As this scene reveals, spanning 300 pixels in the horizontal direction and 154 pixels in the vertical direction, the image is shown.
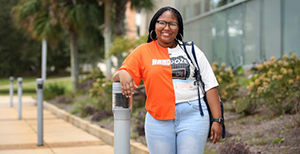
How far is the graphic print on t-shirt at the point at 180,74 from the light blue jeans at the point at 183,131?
12 cm

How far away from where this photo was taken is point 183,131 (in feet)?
9.52

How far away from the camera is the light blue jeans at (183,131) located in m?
2.89

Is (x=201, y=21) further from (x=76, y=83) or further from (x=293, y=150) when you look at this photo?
(x=293, y=150)

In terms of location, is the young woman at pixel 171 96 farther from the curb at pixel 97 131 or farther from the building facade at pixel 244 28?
the building facade at pixel 244 28

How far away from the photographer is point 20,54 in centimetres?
4844

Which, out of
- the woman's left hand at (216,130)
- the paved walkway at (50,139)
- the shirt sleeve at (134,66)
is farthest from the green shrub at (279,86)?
the shirt sleeve at (134,66)

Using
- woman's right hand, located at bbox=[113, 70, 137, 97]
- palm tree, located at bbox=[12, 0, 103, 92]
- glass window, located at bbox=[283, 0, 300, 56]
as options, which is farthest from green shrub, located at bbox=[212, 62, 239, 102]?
palm tree, located at bbox=[12, 0, 103, 92]

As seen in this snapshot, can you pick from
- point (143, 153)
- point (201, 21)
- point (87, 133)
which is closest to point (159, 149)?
point (143, 153)

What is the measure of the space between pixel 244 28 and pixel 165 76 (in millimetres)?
10275

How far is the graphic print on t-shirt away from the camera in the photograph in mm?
2934

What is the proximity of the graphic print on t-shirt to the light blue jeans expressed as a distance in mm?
124

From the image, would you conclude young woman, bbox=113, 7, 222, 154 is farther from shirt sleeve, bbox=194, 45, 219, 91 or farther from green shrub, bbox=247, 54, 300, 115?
green shrub, bbox=247, 54, 300, 115

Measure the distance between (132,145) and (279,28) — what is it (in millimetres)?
5742

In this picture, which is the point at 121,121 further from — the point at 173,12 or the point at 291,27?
the point at 291,27
